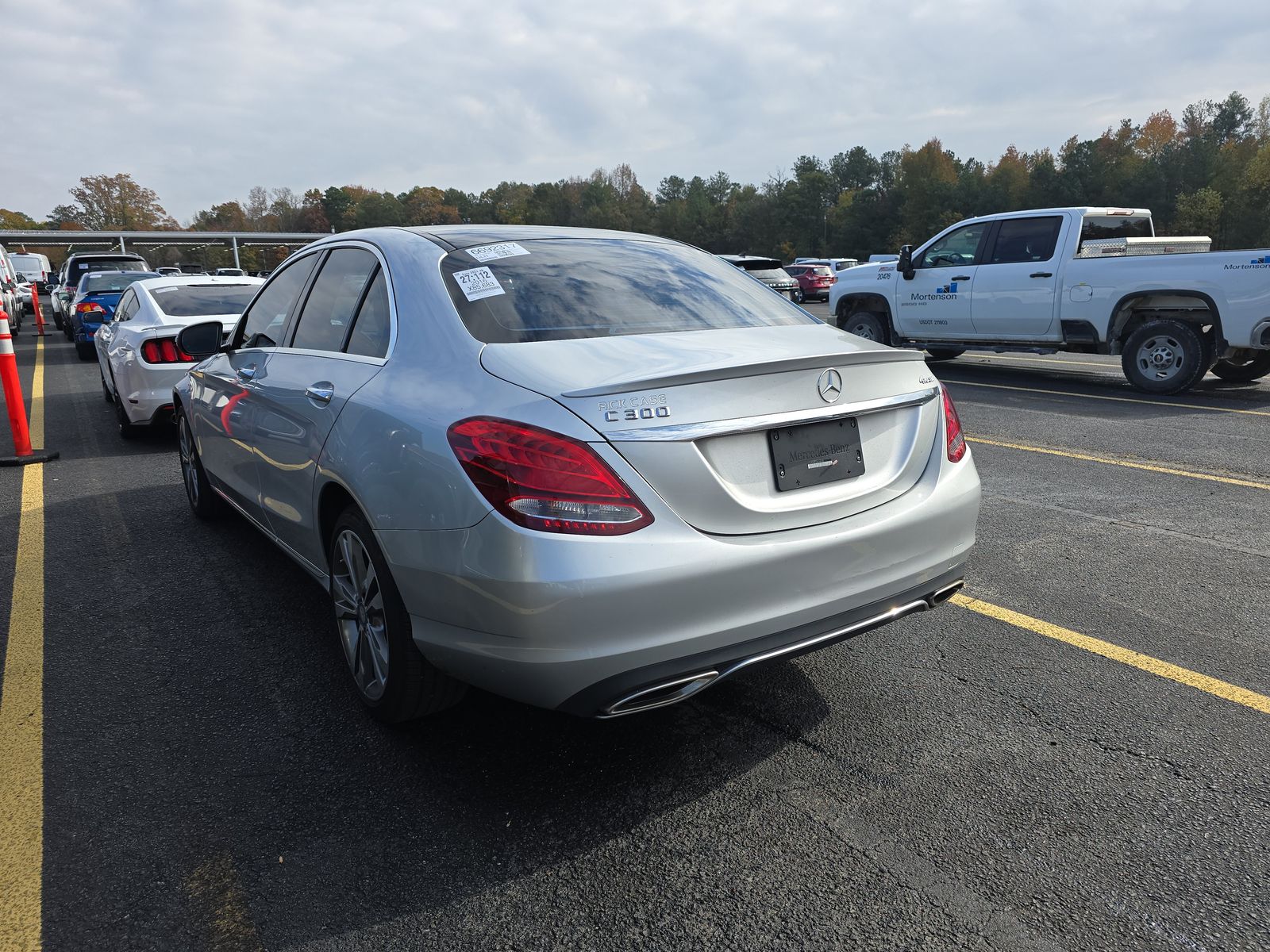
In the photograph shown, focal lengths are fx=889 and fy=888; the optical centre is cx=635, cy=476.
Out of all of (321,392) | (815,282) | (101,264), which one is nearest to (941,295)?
(321,392)

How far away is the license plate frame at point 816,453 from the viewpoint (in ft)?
8.18

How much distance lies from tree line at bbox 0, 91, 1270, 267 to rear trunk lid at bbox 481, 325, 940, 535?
2158 inches

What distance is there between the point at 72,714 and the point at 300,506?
1051mm

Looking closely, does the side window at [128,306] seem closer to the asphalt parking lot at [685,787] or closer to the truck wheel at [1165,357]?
the asphalt parking lot at [685,787]

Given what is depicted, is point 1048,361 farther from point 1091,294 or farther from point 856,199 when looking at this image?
point 856,199

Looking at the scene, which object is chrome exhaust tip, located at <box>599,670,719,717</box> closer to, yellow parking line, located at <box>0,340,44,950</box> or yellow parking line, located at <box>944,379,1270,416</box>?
yellow parking line, located at <box>0,340,44,950</box>

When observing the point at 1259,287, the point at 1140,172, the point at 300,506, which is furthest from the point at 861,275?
the point at 1140,172

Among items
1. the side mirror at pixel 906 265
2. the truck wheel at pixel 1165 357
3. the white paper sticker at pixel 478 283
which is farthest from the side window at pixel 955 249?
the white paper sticker at pixel 478 283

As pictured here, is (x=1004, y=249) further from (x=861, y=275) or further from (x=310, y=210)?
(x=310, y=210)

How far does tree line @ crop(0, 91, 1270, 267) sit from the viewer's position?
224 ft

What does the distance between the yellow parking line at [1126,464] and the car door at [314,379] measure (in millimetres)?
5619

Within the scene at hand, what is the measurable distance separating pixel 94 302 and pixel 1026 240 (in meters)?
14.8

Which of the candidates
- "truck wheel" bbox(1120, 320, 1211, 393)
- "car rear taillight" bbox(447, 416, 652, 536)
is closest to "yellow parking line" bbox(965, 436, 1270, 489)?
"truck wheel" bbox(1120, 320, 1211, 393)

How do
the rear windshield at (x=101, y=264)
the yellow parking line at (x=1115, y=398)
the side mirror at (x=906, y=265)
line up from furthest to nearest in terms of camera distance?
the rear windshield at (x=101, y=264), the side mirror at (x=906, y=265), the yellow parking line at (x=1115, y=398)
